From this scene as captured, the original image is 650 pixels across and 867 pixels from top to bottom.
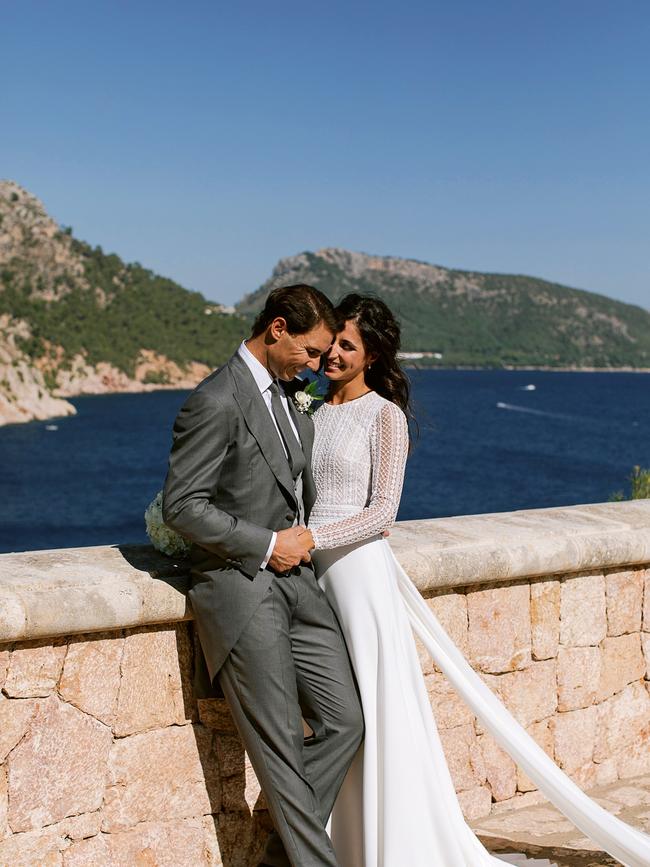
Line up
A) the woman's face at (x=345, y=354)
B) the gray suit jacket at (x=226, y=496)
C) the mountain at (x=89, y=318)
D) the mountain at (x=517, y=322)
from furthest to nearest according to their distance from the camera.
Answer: the mountain at (x=517, y=322) < the mountain at (x=89, y=318) < the woman's face at (x=345, y=354) < the gray suit jacket at (x=226, y=496)

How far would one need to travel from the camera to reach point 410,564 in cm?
350

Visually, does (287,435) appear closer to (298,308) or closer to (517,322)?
(298,308)

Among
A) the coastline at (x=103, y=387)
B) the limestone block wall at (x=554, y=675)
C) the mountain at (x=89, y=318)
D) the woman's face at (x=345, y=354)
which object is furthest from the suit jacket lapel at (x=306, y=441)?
the mountain at (x=89, y=318)

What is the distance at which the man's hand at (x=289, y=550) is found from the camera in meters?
2.86

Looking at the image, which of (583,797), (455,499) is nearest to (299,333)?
(583,797)

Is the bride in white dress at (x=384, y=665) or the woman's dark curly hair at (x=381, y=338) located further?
the woman's dark curly hair at (x=381, y=338)

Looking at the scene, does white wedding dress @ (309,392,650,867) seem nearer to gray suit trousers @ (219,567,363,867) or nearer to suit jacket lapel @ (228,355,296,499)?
gray suit trousers @ (219,567,363,867)

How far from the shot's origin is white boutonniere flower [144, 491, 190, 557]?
3.14 m

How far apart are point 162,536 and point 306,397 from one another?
618 mm

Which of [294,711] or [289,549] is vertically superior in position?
[289,549]

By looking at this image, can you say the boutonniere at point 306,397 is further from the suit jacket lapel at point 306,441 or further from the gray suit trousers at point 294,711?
the gray suit trousers at point 294,711

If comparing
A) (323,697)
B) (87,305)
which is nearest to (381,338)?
(323,697)

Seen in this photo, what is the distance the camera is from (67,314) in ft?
411

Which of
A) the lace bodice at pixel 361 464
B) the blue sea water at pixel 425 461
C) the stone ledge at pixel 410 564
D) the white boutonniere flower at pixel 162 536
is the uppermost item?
the lace bodice at pixel 361 464
